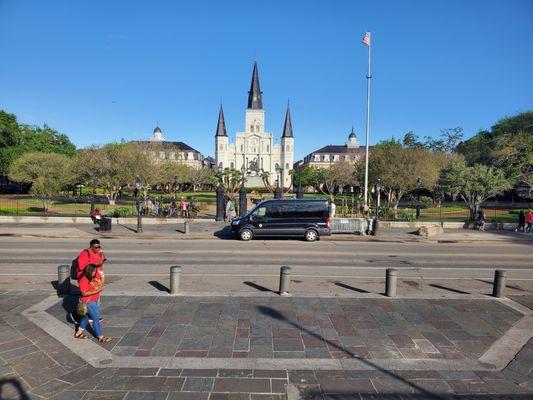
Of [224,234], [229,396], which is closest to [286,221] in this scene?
[224,234]

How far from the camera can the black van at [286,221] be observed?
57.7 feet

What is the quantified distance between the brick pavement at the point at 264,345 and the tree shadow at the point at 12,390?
13 mm

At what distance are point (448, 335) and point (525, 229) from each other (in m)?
22.9

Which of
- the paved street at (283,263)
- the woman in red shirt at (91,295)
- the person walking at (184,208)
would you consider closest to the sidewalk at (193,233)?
the paved street at (283,263)

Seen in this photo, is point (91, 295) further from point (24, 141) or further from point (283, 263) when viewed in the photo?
point (24, 141)

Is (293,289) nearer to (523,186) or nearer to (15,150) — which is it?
(523,186)

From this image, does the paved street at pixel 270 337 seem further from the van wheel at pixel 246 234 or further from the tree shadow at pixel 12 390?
the van wheel at pixel 246 234

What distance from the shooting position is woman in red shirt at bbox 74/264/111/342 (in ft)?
17.9

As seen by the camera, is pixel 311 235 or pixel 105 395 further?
pixel 311 235

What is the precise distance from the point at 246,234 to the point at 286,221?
90.2 inches

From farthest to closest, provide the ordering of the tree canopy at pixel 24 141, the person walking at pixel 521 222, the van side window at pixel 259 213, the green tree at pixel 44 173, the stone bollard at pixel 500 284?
the tree canopy at pixel 24 141 → the green tree at pixel 44 173 → the person walking at pixel 521 222 → the van side window at pixel 259 213 → the stone bollard at pixel 500 284

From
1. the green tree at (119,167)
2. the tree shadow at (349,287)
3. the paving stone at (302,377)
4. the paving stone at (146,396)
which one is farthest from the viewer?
the green tree at (119,167)

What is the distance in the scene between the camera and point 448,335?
6070 mm

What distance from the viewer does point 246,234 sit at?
57.5 feet
